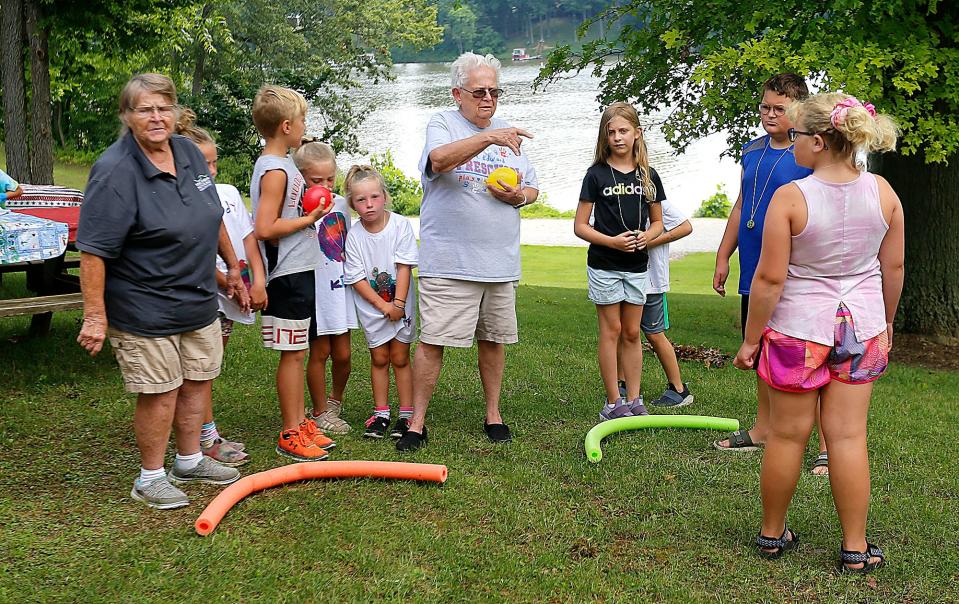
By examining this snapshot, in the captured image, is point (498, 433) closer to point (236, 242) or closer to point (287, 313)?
point (287, 313)

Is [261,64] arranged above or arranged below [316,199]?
above

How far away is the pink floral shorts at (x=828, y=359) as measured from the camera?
352 centimetres

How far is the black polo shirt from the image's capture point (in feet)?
12.6

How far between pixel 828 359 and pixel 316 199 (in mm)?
2512

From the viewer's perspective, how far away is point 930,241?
928 centimetres

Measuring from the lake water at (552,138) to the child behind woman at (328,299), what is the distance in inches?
746

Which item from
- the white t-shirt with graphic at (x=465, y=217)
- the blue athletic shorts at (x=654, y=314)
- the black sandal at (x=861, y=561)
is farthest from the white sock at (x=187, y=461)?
the blue athletic shorts at (x=654, y=314)

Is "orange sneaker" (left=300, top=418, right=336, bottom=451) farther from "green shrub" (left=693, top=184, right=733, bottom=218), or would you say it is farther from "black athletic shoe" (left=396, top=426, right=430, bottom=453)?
"green shrub" (left=693, top=184, right=733, bottom=218)

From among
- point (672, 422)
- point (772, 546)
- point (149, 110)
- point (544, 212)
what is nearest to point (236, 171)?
point (544, 212)

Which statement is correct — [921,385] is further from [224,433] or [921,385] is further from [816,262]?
[224,433]

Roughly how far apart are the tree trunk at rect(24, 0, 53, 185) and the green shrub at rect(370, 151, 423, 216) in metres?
17.4

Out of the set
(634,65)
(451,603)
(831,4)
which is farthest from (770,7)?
(451,603)

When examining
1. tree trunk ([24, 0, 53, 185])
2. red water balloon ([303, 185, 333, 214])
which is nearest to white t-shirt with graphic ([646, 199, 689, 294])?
red water balloon ([303, 185, 333, 214])

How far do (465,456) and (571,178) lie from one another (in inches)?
1108
